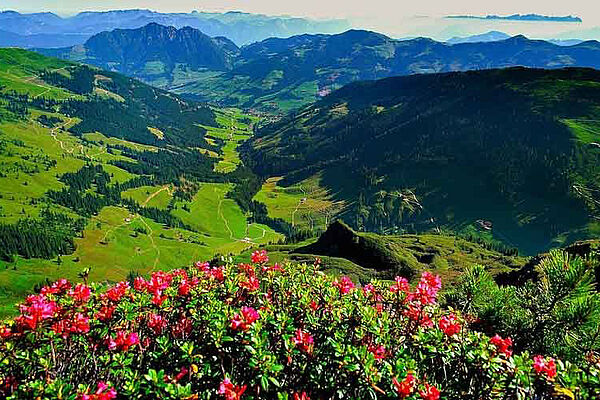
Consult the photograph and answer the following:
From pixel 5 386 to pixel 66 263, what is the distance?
670 feet

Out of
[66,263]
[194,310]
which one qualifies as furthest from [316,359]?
[66,263]

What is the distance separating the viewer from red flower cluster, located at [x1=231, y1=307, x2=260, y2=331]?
31.8 ft

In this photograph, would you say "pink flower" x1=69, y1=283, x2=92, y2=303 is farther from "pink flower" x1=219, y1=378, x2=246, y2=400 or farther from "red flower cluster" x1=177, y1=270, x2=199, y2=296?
"pink flower" x1=219, y1=378, x2=246, y2=400

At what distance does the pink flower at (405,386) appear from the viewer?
7.89 metres

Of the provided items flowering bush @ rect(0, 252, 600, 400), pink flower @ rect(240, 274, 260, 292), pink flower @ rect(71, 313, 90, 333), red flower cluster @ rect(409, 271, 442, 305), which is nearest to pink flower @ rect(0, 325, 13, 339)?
flowering bush @ rect(0, 252, 600, 400)

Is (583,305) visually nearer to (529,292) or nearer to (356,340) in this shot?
(529,292)

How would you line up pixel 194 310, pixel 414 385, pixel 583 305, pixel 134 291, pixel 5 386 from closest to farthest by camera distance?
pixel 414 385 → pixel 5 386 → pixel 583 305 → pixel 194 310 → pixel 134 291

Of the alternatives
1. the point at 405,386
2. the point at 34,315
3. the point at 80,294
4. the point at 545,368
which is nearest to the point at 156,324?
the point at 80,294

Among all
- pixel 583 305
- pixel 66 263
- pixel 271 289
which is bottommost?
pixel 66 263

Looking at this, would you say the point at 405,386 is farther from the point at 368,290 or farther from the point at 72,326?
the point at 72,326

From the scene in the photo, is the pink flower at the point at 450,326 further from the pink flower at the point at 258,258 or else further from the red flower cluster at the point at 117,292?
the red flower cluster at the point at 117,292

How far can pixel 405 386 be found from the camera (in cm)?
791

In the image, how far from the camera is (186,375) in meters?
9.84

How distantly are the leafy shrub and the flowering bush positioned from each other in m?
1.21
